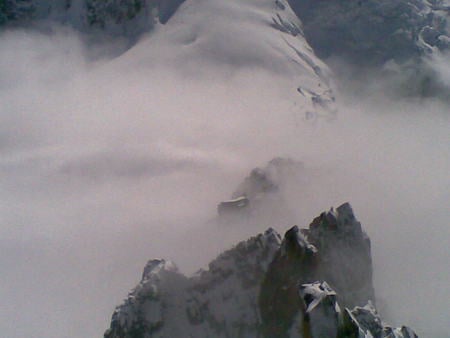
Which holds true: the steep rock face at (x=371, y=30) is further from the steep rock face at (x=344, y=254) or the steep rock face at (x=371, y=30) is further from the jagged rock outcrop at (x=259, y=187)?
the steep rock face at (x=344, y=254)

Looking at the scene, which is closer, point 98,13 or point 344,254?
point 344,254

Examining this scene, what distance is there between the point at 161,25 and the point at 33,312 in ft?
279

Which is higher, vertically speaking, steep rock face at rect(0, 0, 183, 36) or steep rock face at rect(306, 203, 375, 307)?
steep rock face at rect(306, 203, 375, 307)

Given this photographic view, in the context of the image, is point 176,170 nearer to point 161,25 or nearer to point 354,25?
point 161,25

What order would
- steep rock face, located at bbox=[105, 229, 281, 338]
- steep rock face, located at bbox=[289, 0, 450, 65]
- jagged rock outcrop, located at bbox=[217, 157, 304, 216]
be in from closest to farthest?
steep rock face, located at bbox=[105, 229, 281, 338] → jagged rock outcrop, located at bbox=[217, 157, 304, 216] → steep rock face, located at bbox=[289, 0, 450, 65]

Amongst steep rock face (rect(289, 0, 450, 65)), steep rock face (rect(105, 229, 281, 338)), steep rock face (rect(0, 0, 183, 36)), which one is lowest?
steep rock face (rect(0, 0, 183, 36))

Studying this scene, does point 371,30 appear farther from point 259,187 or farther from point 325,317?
point 325,317

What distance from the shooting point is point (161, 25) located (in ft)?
440

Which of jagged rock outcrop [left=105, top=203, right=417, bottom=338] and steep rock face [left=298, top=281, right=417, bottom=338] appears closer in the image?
steep rock face [left=298, top=281, right=417, bottom=338]

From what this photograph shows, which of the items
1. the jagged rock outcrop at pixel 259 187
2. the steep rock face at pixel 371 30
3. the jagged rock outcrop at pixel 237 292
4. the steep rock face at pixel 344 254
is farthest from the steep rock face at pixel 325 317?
the steep rock face at pixel 371 30

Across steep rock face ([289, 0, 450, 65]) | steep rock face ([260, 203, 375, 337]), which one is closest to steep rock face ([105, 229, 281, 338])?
steep rock face ([260, 203, 375, 337])

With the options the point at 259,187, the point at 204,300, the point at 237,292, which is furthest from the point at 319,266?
the point at 259,187

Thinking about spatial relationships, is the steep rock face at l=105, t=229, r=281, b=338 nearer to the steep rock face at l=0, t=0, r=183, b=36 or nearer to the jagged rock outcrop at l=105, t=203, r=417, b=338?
the jagged rock outcrop at l=105, t=203, r=417, b=338

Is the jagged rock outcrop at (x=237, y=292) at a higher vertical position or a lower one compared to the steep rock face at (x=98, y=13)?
higher
